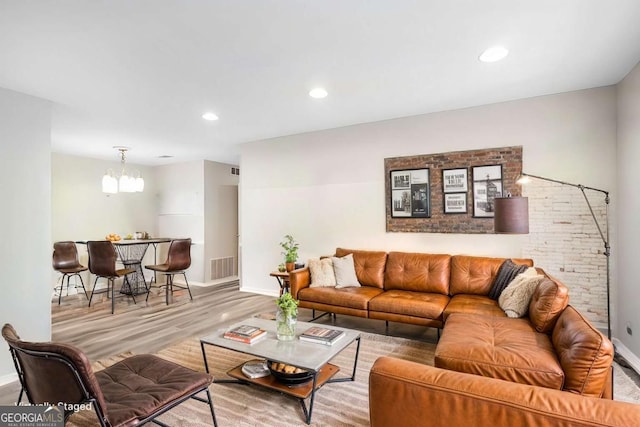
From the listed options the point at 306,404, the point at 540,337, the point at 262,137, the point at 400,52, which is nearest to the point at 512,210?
the point at 540,337

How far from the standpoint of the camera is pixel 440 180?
4043mm

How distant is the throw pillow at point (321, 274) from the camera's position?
13.1 ft

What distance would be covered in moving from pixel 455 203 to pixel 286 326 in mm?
2577

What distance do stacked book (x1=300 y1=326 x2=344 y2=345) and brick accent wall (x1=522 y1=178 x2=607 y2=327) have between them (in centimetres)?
247

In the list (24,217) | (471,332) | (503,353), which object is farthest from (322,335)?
(24,217)

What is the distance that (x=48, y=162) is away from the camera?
10.6 feet

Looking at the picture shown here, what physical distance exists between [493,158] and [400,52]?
1915 millimetres

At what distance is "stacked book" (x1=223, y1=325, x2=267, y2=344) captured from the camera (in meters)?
2.42

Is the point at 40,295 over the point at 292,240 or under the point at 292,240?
under

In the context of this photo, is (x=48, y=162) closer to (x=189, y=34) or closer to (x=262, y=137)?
(x=189, y=34)

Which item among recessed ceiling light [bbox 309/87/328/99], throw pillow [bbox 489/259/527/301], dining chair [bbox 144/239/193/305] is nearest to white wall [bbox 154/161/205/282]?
dining chair [bbox 144/239/193/305]

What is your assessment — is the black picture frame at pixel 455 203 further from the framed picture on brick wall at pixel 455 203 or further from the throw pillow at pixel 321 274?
the throw pillow at pixel 321 274

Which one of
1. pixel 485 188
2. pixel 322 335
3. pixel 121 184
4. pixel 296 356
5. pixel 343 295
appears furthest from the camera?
pixel 121 184

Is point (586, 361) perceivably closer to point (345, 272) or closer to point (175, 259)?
point (345, 272)
